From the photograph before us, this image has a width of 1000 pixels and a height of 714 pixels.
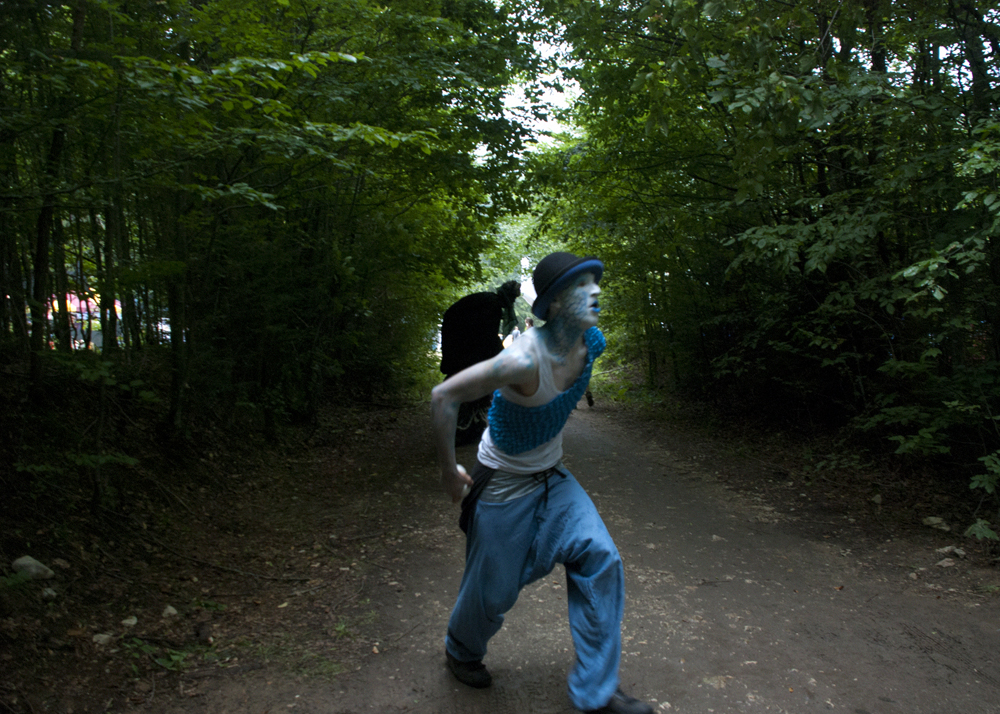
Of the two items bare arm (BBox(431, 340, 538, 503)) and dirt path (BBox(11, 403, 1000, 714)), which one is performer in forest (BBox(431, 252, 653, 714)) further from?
dirt path (BBox(11, 403, 1000, 714))

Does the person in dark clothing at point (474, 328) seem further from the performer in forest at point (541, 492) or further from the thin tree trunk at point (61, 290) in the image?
the performer in forest at point (541, 492)

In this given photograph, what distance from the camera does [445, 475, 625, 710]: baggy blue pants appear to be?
285 cm

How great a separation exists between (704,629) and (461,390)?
2358 millimetres

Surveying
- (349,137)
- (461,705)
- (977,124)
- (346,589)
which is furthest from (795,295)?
(461,705)

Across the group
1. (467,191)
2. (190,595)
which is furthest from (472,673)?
(467,191)

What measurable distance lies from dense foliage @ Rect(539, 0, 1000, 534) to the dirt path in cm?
127

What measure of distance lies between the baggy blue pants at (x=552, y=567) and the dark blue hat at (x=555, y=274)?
82cm

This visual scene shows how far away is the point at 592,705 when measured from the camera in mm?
2822

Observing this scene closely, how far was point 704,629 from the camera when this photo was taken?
4.09 metres

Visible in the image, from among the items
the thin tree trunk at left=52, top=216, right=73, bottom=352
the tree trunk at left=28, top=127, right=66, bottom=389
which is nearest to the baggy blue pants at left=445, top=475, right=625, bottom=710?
the tree trunk at left=28, top=127, right=66, bottom=389

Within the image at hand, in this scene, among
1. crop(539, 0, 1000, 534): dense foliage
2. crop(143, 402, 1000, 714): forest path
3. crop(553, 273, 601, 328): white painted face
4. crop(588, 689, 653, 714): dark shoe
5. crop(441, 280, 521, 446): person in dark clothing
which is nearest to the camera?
crop(588, 689, 653, 714): dark shoe

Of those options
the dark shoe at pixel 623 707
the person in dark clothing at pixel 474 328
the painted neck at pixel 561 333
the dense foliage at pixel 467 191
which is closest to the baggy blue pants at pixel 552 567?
the dark shoe at pixel 623 707

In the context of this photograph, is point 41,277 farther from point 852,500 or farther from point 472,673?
point 852,500

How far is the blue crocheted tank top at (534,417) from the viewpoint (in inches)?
120
